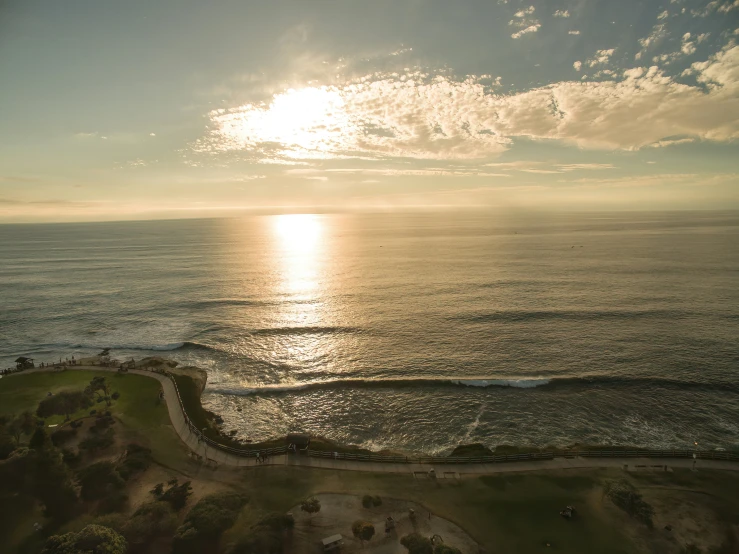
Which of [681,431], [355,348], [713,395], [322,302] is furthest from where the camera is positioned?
[322,302]

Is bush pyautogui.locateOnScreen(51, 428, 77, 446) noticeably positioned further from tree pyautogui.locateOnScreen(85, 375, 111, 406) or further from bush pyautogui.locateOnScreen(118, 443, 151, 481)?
bush pyautogui.locateOnScreen(118, 443, 151, 481)

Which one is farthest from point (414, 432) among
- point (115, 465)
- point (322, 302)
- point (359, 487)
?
point (322, 302)

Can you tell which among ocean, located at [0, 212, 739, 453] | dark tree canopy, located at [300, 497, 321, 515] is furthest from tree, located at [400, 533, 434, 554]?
ocean, located at [0, 212, 739, 453]

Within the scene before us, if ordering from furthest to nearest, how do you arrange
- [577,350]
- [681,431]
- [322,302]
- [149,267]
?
[149,267] → [322,302] → [577,350] → [681,431]

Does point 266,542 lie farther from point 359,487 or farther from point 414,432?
point 414,432

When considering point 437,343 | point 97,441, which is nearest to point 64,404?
point 97,441

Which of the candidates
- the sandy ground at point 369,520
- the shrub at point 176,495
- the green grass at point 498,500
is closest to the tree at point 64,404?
the shrub at point 176,495

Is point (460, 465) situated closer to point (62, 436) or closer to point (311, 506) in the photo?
point (311, 506)
